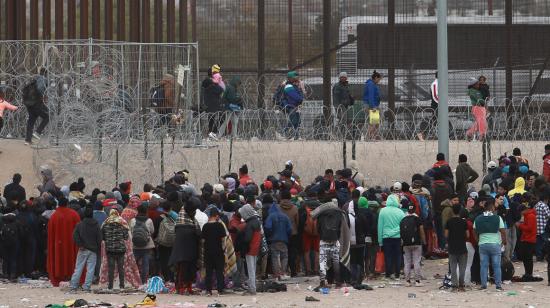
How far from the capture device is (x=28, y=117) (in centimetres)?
2850

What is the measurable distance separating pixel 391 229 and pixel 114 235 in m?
3.74

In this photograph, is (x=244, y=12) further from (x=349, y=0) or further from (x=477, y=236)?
(x=477, y=236)

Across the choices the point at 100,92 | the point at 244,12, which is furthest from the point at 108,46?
the point at 244,12

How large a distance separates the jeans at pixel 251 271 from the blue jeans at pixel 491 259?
2959mm

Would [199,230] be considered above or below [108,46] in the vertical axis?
below

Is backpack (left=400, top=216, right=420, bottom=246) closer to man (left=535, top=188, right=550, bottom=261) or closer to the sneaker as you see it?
man (left=535, top=188, right=550, bottom=261)

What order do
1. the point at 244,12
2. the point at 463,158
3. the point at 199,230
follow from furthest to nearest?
the point at 244,12, the point at 463,158, the point at 199,230

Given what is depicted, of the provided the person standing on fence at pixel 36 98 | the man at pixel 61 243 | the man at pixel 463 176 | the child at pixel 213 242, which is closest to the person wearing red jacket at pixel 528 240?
the man at pixel 463 176

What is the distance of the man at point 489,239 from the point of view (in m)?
21.0

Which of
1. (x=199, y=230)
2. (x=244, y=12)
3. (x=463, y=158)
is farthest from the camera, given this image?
(x=244, y=12)

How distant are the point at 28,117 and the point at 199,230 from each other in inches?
331

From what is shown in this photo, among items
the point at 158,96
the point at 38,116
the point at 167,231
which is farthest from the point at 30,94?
the point at 167,231

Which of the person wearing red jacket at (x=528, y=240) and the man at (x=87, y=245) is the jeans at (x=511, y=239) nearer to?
the person wearing red jacket at (x=528, y=240)

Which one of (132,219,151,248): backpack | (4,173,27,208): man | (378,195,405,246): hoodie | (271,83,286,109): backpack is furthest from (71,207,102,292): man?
(271,83,286,109): backpack
